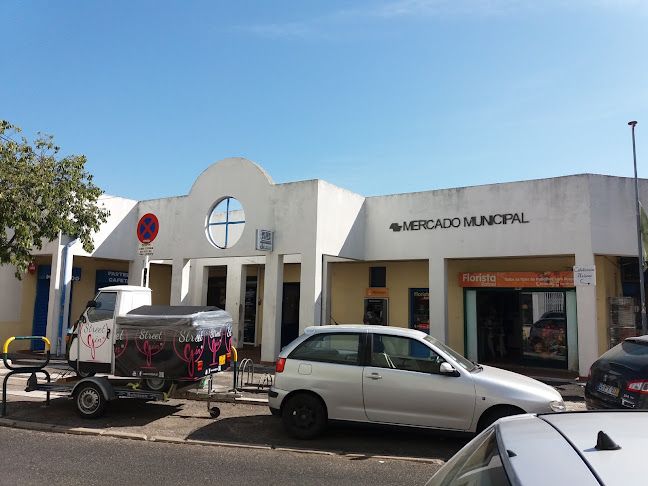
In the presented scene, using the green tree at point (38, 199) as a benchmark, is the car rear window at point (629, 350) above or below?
below

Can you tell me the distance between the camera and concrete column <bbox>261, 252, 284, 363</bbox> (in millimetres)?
14789

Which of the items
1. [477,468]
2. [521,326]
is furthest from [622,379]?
[521,326]

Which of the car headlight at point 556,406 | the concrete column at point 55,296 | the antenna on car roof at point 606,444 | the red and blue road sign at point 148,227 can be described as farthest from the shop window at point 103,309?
the concrete column at point 55,296

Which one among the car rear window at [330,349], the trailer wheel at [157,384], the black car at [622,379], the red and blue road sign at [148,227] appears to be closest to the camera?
the black car at [622,379]

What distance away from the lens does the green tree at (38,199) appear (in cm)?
1293

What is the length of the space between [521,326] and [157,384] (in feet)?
39.7

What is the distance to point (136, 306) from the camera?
9.11 m

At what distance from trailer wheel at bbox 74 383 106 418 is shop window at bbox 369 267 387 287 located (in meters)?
11.6

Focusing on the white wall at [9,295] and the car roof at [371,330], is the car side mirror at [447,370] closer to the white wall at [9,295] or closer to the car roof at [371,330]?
the car roof at [371,330]

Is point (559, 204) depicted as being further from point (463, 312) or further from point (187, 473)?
point (187, 473)

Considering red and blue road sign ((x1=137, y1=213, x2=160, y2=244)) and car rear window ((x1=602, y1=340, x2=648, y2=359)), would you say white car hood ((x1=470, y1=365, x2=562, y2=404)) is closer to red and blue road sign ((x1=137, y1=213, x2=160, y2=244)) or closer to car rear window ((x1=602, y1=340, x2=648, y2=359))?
car rear window ((x1=602, y1=340, x2=648, y2=359))

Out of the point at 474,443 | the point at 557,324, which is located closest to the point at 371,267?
the point at 557,324

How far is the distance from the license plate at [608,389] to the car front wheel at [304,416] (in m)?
3.74

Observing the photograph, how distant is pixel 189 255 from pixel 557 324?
39.1 ft
